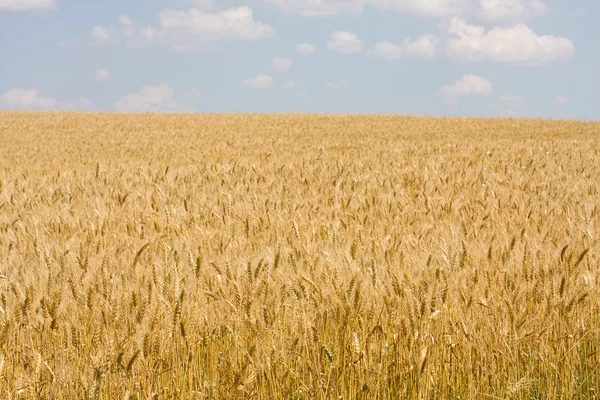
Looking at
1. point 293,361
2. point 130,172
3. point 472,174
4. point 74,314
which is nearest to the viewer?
point 293,361

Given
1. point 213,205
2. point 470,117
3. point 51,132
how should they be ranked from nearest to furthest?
point 213,205 < point 51,132 < point 470,117

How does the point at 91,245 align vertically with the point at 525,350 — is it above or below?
above

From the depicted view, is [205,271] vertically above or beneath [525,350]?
above

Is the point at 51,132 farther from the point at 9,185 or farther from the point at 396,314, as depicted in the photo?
the point at 396,314

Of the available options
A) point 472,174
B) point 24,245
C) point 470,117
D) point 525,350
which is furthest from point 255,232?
point 470,117

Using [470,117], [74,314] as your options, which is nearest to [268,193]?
[74,314]

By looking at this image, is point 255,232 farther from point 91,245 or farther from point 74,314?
point 74,314

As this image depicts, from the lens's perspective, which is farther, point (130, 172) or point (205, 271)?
point (130, 172)

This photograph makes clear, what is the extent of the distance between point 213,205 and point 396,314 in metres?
2.99

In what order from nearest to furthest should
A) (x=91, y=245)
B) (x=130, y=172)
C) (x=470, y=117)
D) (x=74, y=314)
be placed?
1. (x=74, y=314)
2. (x=91, y=245)
3. (x=130, y=172)
4. (x=470, y=117)

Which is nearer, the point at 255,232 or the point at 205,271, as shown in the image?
the point at 205,271

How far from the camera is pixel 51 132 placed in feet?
69.7

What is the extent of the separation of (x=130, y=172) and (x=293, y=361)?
6.49 metres

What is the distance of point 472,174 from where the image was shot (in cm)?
741
